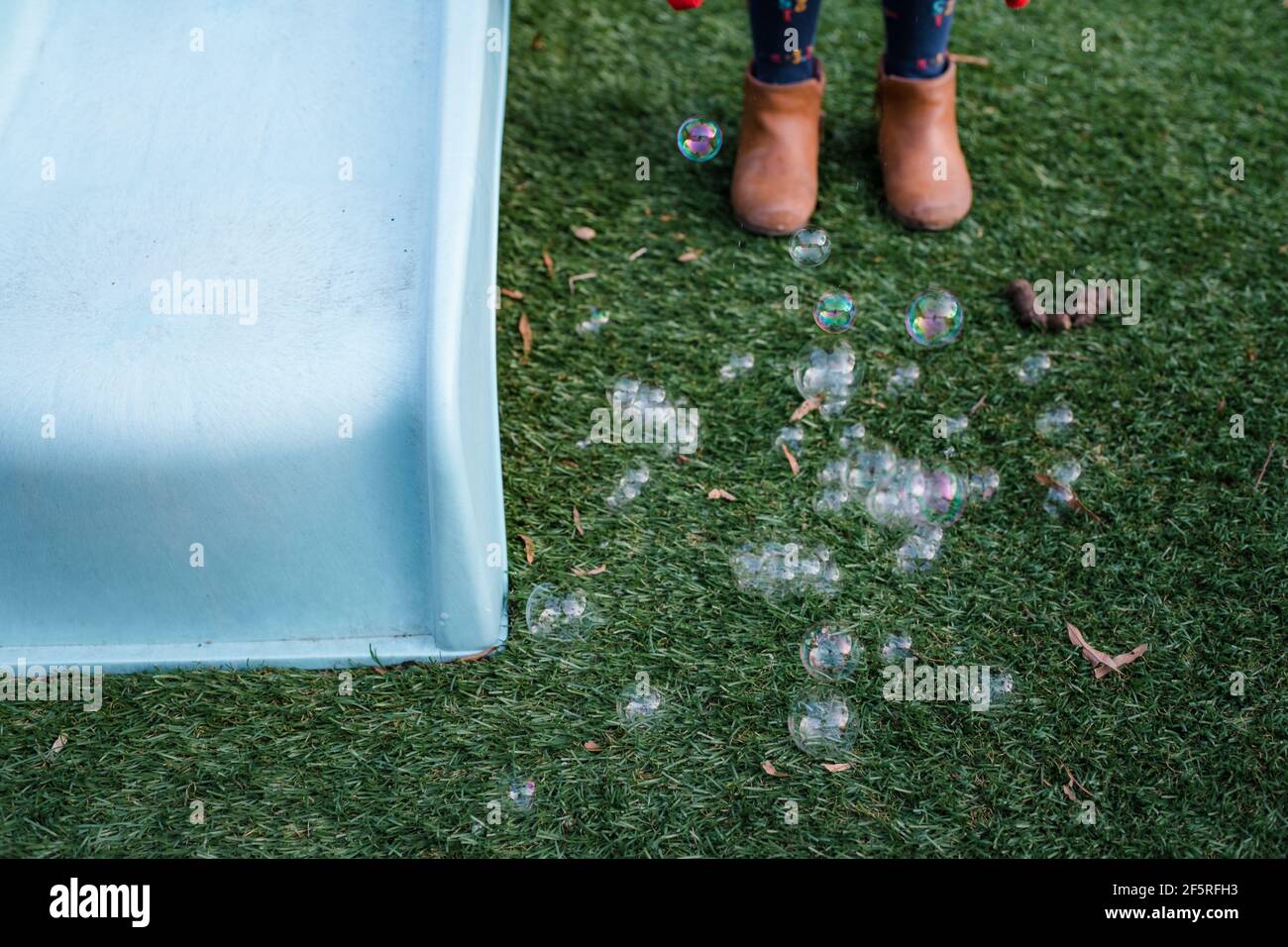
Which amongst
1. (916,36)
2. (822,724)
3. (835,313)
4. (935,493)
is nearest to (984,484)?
(935,493)

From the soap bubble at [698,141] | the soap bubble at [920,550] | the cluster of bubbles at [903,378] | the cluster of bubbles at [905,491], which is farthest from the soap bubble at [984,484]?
the soap bubble at [698,141]

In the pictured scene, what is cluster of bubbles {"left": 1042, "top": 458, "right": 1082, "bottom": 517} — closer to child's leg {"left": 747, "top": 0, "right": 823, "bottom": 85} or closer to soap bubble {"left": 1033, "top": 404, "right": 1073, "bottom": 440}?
soap bubble {"left": 1033, "top": 404, "right": 1073, "bottom": 440}

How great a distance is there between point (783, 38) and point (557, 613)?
1207mm

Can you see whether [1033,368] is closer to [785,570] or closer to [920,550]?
[920,550]

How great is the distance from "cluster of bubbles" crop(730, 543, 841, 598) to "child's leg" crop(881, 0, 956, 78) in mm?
1054

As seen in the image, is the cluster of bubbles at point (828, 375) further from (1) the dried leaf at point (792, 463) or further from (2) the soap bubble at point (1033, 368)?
(2) the soap bubble at point (1033, 368)

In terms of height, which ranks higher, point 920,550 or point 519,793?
point 920,550

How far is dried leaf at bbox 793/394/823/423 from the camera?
2078mm

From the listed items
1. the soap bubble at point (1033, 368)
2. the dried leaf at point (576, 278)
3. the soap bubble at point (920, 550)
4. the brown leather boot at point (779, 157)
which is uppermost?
the brown leather boot at point (779, 157)

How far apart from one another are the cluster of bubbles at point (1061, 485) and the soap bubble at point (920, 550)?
20 cm


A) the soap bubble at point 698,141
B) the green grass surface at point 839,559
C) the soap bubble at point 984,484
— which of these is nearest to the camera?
the green grass surface at point 839,559

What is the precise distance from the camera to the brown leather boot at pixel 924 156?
2334mm

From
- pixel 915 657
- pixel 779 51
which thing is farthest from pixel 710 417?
pixel 779 51

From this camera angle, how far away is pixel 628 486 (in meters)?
1.98
